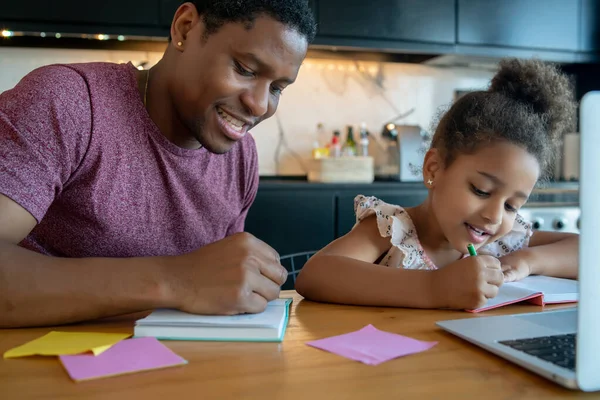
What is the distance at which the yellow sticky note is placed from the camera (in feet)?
2.15

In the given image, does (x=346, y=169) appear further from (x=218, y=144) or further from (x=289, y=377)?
(x=289, y=377)

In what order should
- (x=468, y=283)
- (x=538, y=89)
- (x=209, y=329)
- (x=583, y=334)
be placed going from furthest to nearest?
(x=538, y=89)
(x=468, y=283)
(x=209, y=329)
(x=583, y=334)

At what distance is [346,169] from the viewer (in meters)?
2.85

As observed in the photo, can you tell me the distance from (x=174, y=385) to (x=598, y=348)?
40 centimetres

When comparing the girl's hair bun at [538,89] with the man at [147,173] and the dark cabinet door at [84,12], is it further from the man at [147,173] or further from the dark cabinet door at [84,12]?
the dark cabinet door at [84,12]

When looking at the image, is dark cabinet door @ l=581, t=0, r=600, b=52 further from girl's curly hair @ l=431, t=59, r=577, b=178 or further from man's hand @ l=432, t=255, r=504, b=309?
man's hand @ l=432, t=255, r=504, b=309

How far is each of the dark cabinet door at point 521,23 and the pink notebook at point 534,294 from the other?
7.17 ft

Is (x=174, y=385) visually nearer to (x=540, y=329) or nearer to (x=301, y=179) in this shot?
(x=540, y=329)

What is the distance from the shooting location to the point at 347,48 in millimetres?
2846

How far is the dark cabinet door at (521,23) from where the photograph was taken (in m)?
3.00

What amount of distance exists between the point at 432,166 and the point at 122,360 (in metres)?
0.86

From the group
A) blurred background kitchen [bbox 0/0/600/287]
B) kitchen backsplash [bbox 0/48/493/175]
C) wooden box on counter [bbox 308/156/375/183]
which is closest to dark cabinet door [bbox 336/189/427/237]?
blurred background kitchen [bbox 0/0/600/287]

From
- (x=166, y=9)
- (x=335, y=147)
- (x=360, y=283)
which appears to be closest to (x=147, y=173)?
(x=360, y=283)

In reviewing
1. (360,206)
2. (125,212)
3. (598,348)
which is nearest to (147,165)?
(125,212)
